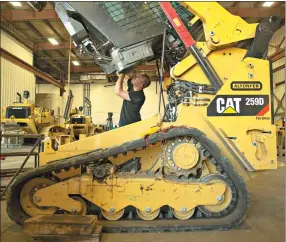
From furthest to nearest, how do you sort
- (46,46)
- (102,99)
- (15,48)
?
(102,99), (46,46), (15,48)

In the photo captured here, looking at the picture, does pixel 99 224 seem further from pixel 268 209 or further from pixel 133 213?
pixel 268 209

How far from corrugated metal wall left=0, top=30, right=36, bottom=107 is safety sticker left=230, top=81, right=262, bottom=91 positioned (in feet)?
45.0

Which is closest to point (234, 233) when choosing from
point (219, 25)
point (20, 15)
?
point (219, 25)

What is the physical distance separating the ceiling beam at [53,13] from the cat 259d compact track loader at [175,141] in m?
10.5

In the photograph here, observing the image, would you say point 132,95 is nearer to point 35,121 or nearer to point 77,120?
point 35,121

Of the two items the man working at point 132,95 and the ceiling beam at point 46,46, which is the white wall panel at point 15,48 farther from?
the man working at point 132,95

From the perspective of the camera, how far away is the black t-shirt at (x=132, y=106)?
407 cm

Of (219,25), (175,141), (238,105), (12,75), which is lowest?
(175,141)

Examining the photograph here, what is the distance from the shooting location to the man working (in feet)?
13.3

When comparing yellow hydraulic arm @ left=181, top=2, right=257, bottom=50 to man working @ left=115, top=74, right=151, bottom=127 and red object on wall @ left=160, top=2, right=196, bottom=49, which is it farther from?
man working @ left=115, top=74, right=151, bottom=127

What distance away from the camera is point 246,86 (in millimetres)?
3521

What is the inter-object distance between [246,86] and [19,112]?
44.7 ft

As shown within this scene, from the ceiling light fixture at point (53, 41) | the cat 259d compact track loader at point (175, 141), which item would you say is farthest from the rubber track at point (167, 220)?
the ceiling light fixture at point (53, 41)

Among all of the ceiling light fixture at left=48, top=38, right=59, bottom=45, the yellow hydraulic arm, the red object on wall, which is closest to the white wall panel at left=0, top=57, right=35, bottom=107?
the ceiling light fixture at left=48, top=38, right=59, bottom=45
